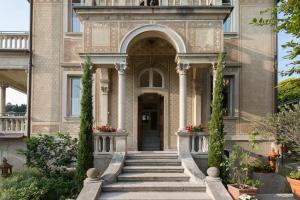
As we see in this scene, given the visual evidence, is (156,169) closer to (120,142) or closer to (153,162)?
(153,162)

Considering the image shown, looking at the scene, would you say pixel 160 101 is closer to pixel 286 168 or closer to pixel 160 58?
pixel 160 58

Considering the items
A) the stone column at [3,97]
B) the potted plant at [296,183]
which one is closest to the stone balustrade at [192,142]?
the potted plant at [296,183]

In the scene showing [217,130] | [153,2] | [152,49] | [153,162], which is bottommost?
[153,162]

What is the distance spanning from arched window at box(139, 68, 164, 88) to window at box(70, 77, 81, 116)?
3.35 meters

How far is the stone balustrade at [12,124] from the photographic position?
13.7 meters

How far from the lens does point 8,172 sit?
12.5 m

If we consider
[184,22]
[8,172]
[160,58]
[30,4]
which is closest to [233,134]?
[160,58]

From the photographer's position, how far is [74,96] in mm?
14641

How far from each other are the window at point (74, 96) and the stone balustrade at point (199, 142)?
6.43 metres

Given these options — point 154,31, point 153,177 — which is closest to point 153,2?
point 154,31

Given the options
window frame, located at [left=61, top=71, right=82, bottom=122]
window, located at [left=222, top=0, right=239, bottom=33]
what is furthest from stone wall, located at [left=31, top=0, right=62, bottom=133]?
window, located at [left=222, top=0, right=239, bottom=33]

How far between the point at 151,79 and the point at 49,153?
597cm

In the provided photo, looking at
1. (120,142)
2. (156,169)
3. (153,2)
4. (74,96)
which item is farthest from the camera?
(74,96)

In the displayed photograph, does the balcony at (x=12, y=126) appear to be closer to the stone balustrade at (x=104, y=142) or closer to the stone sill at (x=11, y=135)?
the stone sill at (x=11, y=135)
